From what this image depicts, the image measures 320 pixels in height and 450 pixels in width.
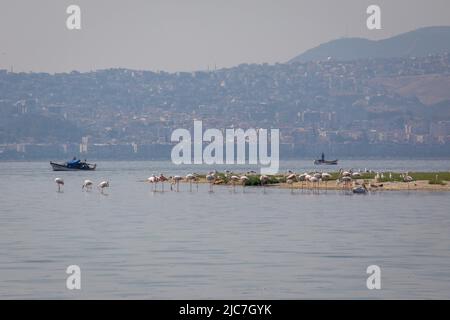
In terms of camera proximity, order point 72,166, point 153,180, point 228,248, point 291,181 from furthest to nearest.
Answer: point 72,166, point 153,180, point 291,181, point 228,248

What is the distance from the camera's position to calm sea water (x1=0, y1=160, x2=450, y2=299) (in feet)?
99.6

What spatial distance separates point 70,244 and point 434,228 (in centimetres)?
1399

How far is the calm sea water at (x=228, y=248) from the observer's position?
3036 cm

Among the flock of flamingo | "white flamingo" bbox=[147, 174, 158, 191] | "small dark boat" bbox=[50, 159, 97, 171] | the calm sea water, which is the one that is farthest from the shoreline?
"small dark boat" bbox=[50, 159, 97, 171]

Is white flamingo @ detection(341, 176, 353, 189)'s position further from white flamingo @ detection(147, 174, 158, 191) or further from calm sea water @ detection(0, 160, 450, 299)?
white flamingo @ detection(147, 174, 158, 191)

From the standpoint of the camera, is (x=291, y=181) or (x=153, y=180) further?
(x=153, y=180)

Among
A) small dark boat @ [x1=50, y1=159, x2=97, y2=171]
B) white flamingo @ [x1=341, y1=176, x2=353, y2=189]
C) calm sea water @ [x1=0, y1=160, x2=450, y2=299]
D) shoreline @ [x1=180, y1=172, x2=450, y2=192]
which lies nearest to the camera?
calm sea water @ [x1=0, y1=160, x2=450, y2=299]

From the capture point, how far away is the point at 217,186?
283 ft

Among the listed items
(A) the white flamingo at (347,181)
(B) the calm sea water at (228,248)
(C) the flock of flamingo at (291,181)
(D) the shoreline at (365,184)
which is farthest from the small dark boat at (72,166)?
(B) the calm sea water at (228,248)

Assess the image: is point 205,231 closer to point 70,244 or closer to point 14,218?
point 70,244

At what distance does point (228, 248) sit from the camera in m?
39.2

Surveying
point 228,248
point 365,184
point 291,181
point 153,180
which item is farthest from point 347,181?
point 228,248

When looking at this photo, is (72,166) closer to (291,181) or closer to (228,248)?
(291,181)

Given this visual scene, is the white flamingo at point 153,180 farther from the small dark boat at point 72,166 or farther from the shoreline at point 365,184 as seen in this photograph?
the small dark boat at point 72,166
